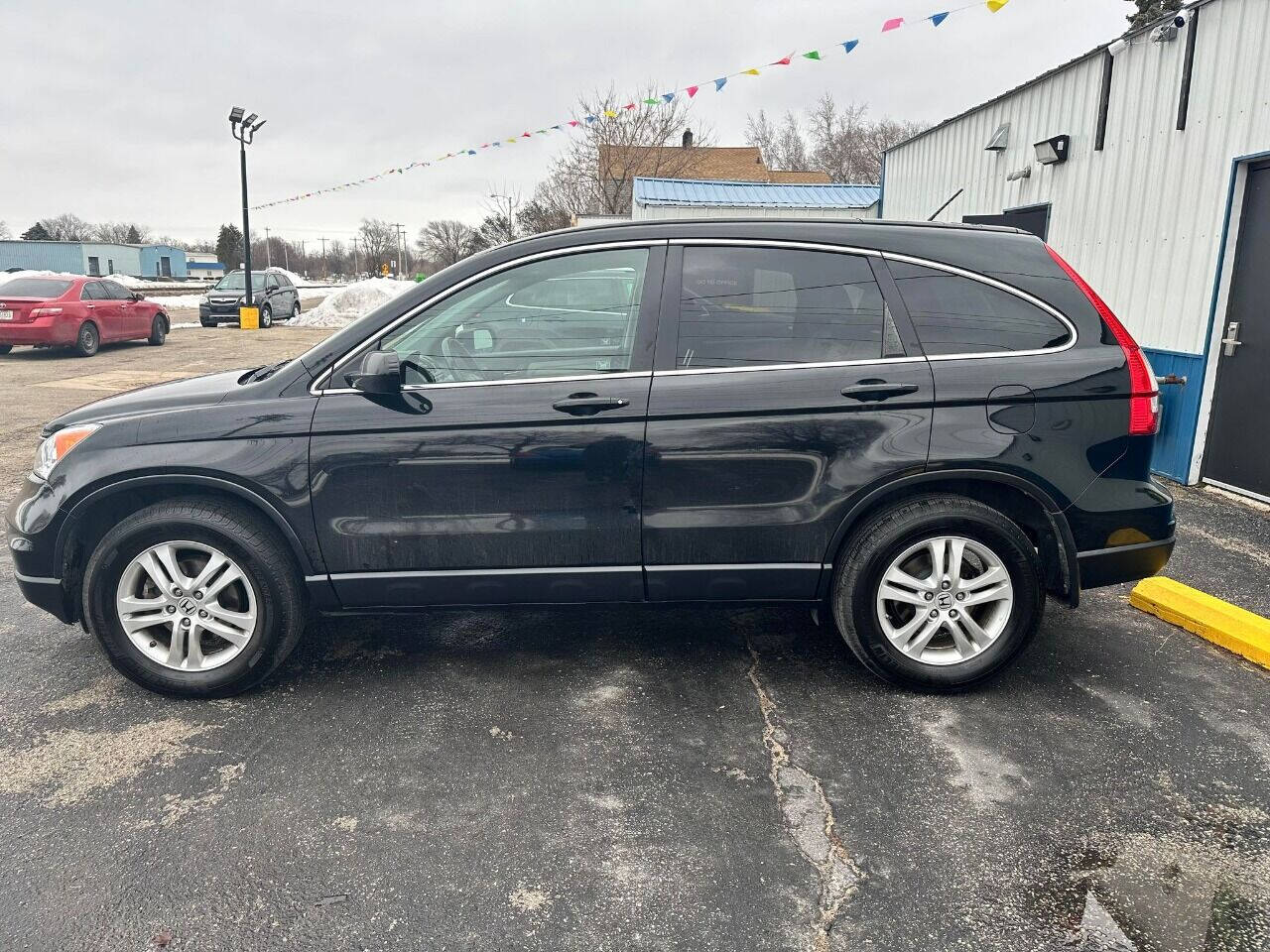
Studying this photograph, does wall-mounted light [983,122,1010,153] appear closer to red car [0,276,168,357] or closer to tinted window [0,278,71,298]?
red car [0,276,168,357]

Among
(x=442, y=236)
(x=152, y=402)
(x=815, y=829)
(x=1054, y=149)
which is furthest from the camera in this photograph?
(x=442, y=236)

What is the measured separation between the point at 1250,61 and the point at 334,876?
727 centimetres

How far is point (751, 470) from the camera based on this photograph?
3.49 meters

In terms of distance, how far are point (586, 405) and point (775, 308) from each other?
0.82m

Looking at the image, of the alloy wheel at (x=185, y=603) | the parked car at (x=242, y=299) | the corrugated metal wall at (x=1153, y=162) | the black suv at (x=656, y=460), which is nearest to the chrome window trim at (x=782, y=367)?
the black suv at (x=656, y=460)

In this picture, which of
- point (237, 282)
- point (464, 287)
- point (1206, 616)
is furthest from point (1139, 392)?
point (237, 282)

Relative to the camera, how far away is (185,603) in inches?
141

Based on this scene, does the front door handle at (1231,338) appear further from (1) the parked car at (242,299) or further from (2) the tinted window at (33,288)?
(1) the parked car at (242,299)

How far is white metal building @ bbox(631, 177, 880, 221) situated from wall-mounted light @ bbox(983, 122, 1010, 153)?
6.54 m

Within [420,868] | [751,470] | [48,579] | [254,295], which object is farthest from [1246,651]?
[254,295]

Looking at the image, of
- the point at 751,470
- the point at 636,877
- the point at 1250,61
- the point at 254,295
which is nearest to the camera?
the point at 636,877

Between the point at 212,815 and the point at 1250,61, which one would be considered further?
the point at 1250,61

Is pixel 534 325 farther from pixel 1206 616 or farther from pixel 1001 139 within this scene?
pixel 1001 139

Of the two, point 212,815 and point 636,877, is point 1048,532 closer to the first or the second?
point 636,877
